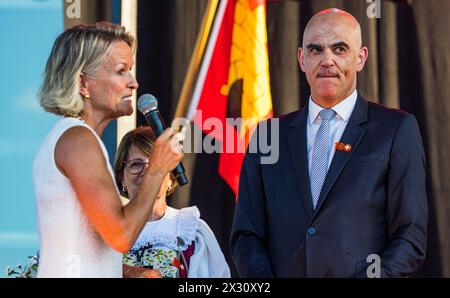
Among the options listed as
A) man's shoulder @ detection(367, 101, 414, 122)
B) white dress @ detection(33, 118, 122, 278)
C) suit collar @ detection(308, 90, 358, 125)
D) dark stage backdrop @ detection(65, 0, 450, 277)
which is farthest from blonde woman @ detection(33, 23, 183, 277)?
dark stage backdrop @ detection(65, 0, 450, 277)

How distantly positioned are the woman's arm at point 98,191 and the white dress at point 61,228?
0.10 ft

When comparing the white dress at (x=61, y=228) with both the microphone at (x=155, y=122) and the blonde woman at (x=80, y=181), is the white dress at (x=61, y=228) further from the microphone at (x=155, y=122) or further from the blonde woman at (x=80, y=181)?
the microphone at (x=155, y=122)

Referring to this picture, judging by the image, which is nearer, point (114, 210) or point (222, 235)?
point (114, 210)

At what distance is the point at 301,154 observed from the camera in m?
3.33

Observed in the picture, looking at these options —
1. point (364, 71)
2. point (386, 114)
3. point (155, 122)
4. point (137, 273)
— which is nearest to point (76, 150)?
point (155, 122)

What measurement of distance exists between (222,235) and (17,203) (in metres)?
1.06

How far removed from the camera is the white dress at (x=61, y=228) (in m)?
2.70

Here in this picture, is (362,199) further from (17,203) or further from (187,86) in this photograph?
(17,203)

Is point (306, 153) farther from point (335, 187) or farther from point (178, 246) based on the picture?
point (178, 246)

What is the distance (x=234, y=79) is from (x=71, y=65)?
145 cm

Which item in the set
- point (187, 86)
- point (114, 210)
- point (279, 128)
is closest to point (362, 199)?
point (279, 128)

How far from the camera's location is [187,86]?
164 inches

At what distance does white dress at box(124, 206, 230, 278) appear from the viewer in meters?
3.65

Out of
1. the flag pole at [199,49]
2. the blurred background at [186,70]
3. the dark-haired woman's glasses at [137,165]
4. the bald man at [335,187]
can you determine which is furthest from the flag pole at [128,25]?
the bald man at [335,187]
